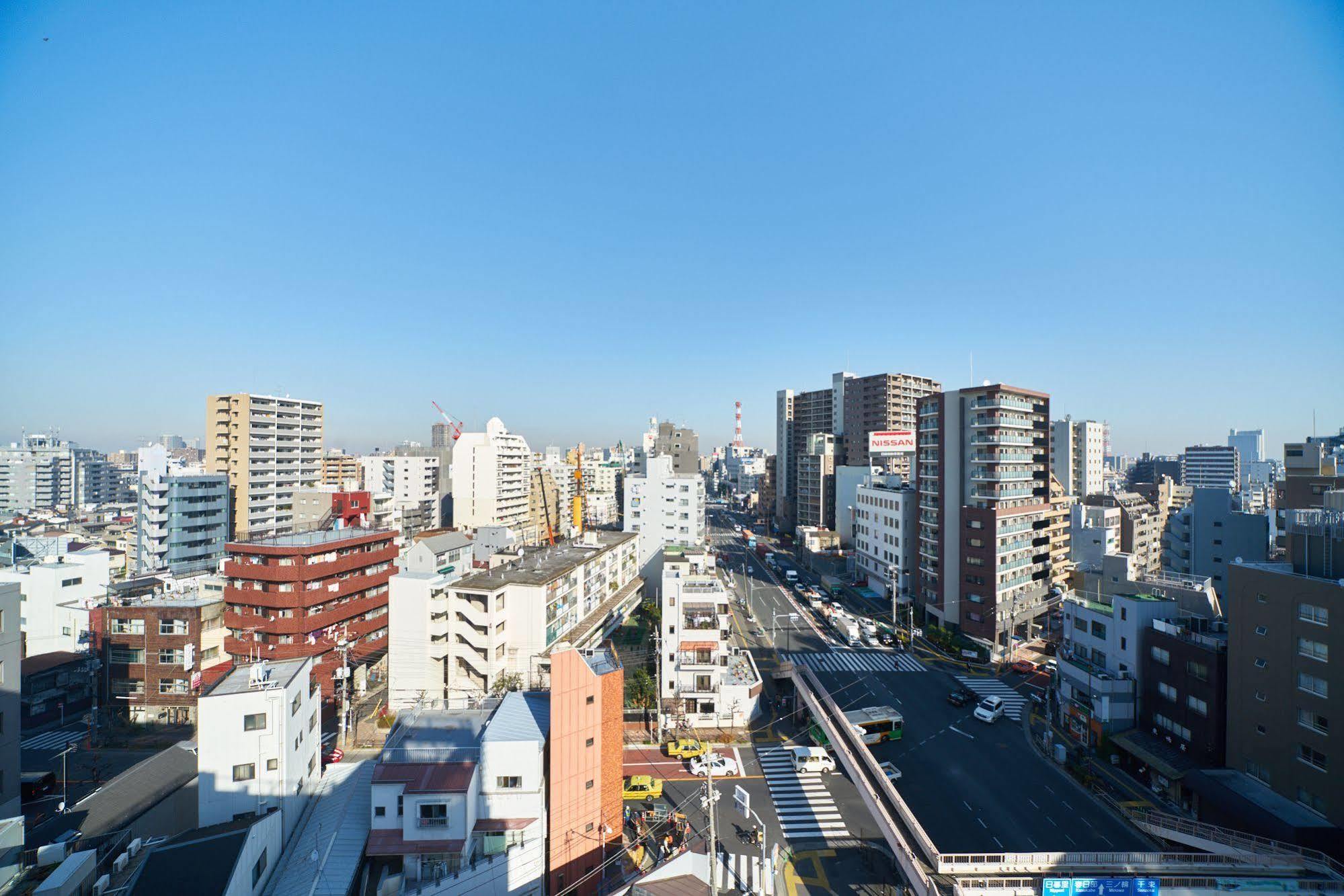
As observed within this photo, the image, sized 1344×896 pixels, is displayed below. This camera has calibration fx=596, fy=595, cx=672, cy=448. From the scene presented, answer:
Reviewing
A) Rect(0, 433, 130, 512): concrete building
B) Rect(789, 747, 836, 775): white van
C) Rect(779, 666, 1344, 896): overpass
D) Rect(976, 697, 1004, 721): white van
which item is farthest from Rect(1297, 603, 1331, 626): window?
Rect(0, 433, 130, 512): concrete building

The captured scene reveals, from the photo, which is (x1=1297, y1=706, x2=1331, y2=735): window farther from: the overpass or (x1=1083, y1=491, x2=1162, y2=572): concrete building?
(x1=1083, y1=491, x2=1162, y2=572): concrete building

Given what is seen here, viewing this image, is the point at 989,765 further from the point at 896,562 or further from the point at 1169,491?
the point at 1169,491

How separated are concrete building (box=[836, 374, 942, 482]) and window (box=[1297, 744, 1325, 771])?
58064 mm

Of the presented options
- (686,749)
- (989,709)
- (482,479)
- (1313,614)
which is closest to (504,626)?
(686,749)

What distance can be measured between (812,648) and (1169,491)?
5820 centimetres

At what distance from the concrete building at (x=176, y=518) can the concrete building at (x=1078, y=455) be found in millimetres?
91573

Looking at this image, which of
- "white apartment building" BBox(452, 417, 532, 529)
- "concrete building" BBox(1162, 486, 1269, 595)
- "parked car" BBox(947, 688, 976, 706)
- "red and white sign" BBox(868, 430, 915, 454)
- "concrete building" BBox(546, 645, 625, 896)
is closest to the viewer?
"concrete building" BBox(546, 645, 625, 896)

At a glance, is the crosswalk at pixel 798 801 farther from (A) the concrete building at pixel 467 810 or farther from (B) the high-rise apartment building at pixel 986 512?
(B) the high-rise apartment building at pixel 986 512

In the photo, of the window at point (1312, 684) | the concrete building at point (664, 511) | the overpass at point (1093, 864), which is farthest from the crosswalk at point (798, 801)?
the concrete building at point (664, 511)

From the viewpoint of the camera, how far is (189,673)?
98.2 ft

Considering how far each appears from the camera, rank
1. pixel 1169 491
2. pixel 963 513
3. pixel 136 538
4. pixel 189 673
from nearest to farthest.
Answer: pixel 189 673 < pixel 963 513 < pixel 136 538 < pixel 1169 491

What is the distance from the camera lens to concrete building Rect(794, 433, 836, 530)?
74000mm

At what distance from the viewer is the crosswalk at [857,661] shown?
34.2m

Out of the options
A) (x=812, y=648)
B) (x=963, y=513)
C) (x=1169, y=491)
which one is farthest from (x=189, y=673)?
(x=1169, y=491)
